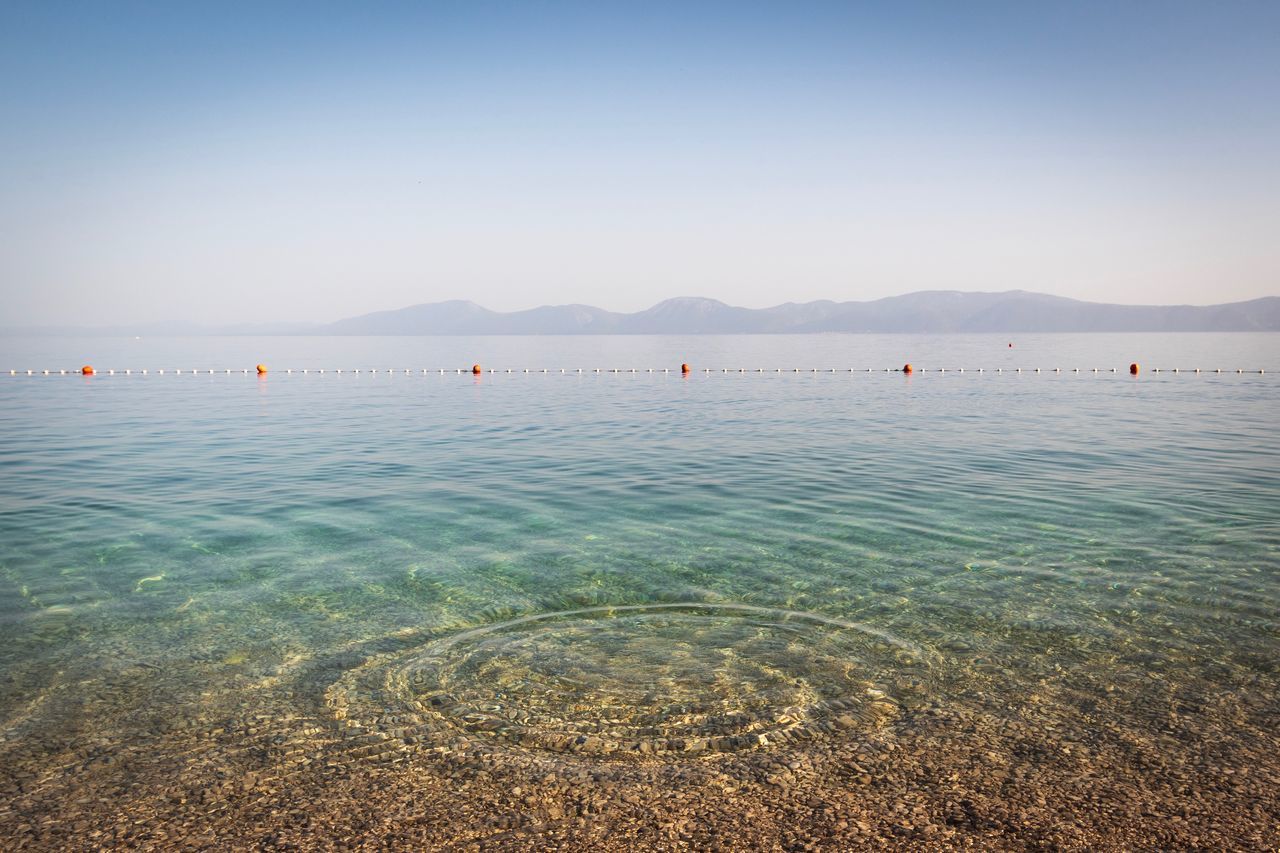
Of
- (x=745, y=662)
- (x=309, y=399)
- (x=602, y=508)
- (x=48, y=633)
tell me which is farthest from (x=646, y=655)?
(x=309, y=399)

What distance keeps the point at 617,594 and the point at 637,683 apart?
3.40 m

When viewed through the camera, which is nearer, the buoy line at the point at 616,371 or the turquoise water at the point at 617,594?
the turquoise water at the point at 617,594

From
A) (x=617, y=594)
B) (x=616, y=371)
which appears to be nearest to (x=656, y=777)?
(x=617, y=594)


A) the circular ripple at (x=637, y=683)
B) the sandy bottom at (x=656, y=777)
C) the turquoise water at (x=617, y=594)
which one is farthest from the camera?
the turquoise water at (x=617, y=594)

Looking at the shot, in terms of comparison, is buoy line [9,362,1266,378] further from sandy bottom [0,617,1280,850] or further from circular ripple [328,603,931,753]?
sandy bottom [0,617,1280,850]

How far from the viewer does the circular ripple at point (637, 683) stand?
7.15 meters

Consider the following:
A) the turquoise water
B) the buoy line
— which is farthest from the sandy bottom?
the buoy line

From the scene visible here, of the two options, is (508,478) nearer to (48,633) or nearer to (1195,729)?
(48,633)

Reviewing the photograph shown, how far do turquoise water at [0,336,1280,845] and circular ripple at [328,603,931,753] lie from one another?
0.04 m

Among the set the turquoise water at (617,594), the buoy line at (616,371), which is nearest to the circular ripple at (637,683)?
the turquoise water at (617,594)

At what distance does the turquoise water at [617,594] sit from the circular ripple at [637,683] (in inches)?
1.7

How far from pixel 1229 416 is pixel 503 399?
112ft

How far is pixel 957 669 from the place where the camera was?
8656 mm

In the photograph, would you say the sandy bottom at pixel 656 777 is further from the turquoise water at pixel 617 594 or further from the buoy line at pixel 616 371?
the buoy line at pixel 616 371
